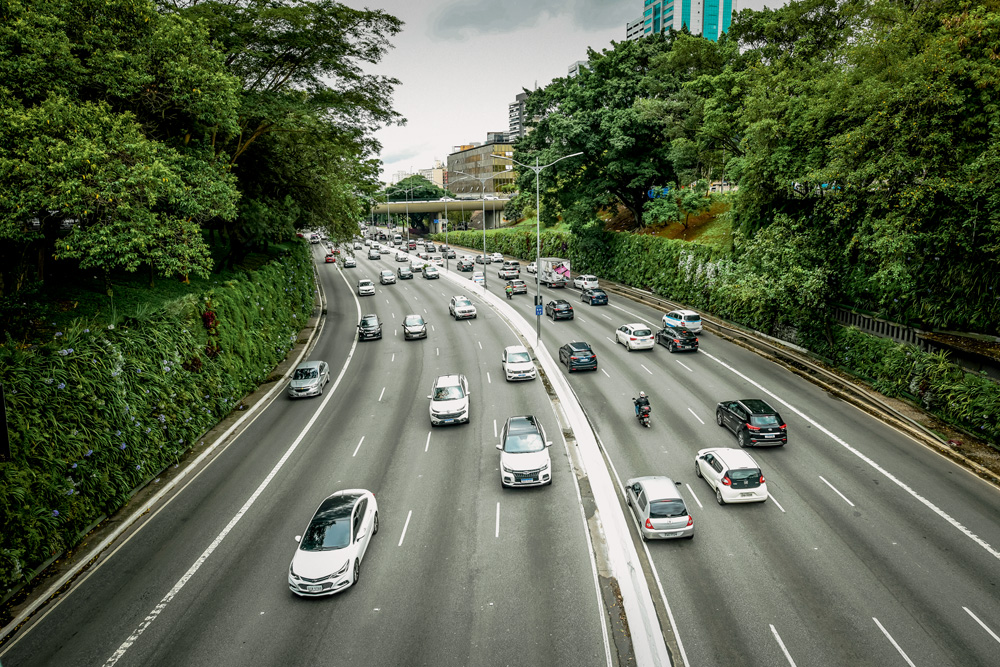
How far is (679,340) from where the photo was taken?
3350 cm

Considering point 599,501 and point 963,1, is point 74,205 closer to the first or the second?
point 599,501

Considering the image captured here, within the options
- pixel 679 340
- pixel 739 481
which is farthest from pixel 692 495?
pixel 679 340

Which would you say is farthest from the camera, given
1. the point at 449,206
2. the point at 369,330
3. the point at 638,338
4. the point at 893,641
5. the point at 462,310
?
the point at 449,206

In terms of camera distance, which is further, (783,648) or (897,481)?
(897,481)

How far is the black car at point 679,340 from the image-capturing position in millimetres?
33438

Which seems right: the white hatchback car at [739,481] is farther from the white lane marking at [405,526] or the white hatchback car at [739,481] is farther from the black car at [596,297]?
the black car at [596,297]

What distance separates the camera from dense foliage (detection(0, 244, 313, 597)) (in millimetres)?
14188

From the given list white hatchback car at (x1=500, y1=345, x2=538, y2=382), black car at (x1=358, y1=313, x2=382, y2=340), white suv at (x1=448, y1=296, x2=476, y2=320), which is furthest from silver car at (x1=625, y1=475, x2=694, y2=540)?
white suv at (x1=448, y1=296, x2=476, y2=320)

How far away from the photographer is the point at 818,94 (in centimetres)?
2877

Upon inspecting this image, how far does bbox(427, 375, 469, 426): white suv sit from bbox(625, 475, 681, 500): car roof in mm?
9296

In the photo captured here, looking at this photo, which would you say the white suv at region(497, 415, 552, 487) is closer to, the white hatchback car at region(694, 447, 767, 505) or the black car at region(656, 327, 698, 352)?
the white hatchback car at region(694, 447, 767, 505)

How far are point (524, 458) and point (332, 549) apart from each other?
7.02 metres

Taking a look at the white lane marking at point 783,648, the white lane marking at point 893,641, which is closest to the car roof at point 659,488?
the white lane marking at point 783,648

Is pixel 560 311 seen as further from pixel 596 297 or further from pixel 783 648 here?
pixel 783 648
